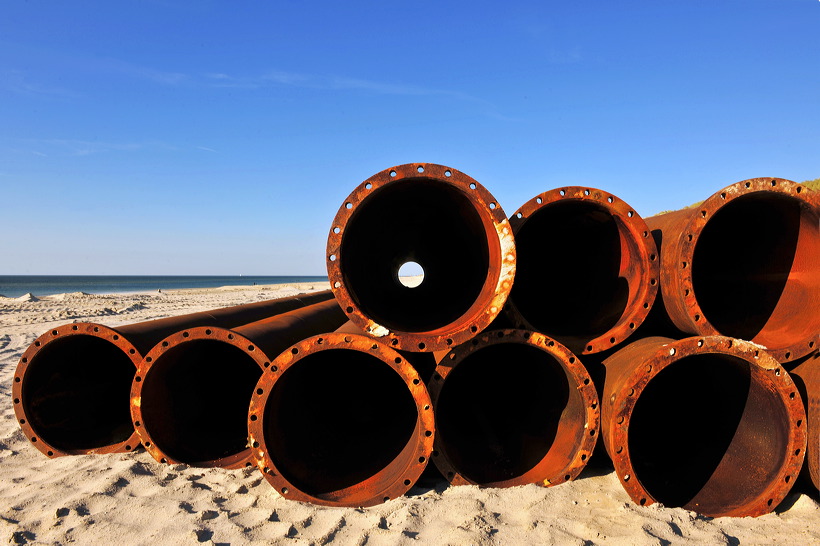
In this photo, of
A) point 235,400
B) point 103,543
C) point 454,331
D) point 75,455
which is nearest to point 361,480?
point 454,331

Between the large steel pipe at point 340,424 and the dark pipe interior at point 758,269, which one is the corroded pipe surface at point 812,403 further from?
the large steel pipe at point 340,424

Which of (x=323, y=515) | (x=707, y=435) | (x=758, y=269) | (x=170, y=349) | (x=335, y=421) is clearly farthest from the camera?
(x=335, y=421)

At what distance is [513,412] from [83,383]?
3.50 meters

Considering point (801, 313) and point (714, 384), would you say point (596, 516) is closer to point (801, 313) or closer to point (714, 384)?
point (714, 384)

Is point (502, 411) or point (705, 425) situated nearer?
point (705, 425)

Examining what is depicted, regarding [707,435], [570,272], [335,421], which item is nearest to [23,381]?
[335,421]

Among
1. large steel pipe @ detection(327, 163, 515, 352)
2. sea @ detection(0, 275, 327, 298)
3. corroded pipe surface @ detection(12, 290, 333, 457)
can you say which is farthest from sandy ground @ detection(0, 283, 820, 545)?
sea @ detection(0, 275, 327, 298)

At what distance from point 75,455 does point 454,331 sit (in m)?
2.85

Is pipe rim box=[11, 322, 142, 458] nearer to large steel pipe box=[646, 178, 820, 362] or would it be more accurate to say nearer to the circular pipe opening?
the circular pipe opening

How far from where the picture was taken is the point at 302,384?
353cm

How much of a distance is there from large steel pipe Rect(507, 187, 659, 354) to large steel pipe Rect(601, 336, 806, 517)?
261 millimetres

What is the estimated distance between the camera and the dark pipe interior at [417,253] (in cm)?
324

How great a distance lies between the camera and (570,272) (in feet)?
13.3

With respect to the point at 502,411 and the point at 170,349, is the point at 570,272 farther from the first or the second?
the point at 170,349
